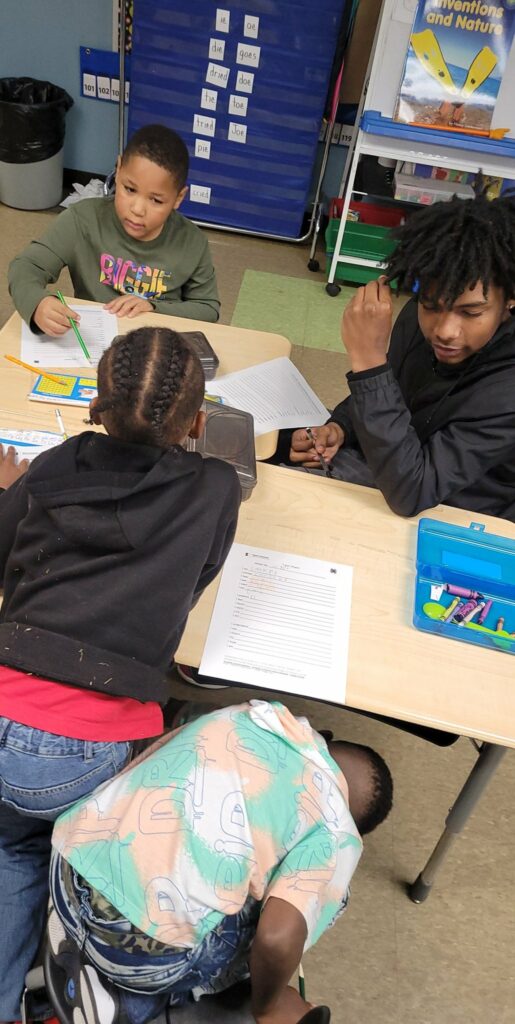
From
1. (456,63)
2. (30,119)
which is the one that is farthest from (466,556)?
(30,119)

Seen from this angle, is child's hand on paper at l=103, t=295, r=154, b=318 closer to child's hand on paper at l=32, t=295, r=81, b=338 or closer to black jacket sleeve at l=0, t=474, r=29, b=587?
child's hand on paper at l=32, t=295, r=81, b=338

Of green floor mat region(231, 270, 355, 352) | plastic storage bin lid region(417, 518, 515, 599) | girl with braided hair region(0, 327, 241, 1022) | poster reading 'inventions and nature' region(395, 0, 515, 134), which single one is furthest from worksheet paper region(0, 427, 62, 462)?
poster reading 'inventions and nature' region(395, 0, 515, 134)

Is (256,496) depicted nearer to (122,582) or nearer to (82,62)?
(122,582)

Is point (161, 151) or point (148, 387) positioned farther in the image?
point (161, 151)

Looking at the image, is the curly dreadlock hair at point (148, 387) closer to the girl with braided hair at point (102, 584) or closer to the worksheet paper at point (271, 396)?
the girl with braided hair at point (102, 584)

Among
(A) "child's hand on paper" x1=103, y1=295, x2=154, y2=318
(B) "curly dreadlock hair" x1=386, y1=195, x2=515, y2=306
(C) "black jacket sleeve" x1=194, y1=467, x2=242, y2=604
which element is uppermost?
(B) "curly dreadlock hair" x1=386, y1=195, x2=515, y2=306

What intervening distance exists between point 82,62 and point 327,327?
1.90m

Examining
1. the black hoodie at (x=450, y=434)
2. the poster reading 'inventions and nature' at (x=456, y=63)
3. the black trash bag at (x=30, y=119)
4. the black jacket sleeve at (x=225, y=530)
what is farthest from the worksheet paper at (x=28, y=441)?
the black trash bag at (x=30, y=119)

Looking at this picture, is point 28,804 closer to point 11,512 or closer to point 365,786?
point 11,512

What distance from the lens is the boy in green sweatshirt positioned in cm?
174

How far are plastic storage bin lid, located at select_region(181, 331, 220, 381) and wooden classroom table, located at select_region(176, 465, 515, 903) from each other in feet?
1.08

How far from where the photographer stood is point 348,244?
356cm

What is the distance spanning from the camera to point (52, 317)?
5.24 feet

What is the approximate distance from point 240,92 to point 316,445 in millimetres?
2636
